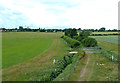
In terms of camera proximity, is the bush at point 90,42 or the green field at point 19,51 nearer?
the green field at point 19,51

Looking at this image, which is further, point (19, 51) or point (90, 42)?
point (90, 42)

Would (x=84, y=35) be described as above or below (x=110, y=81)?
above

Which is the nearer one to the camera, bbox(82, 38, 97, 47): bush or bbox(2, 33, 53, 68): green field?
bbox(2, 33, 53, 68): green field

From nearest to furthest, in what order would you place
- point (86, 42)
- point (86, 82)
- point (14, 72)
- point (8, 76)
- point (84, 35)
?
point (86, 82), point (8, 76), point (14, 72), point (86, 42), point (84, 35)

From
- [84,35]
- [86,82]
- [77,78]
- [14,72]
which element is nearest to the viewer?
[86,82]

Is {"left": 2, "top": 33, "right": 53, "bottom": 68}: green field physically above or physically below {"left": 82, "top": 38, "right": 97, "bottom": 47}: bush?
below

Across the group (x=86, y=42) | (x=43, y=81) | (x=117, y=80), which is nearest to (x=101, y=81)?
(x=117, y=80)

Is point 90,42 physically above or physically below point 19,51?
above

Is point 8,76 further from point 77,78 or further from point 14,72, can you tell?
point 77,78

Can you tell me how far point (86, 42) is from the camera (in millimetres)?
36594

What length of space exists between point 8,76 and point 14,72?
1.29 meters

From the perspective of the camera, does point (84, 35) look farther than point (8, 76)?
Yes

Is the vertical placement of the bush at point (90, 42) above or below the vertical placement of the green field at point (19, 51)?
above

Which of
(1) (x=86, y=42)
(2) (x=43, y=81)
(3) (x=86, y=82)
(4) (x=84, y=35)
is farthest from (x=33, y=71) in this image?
(4) (x=84, y=35)
